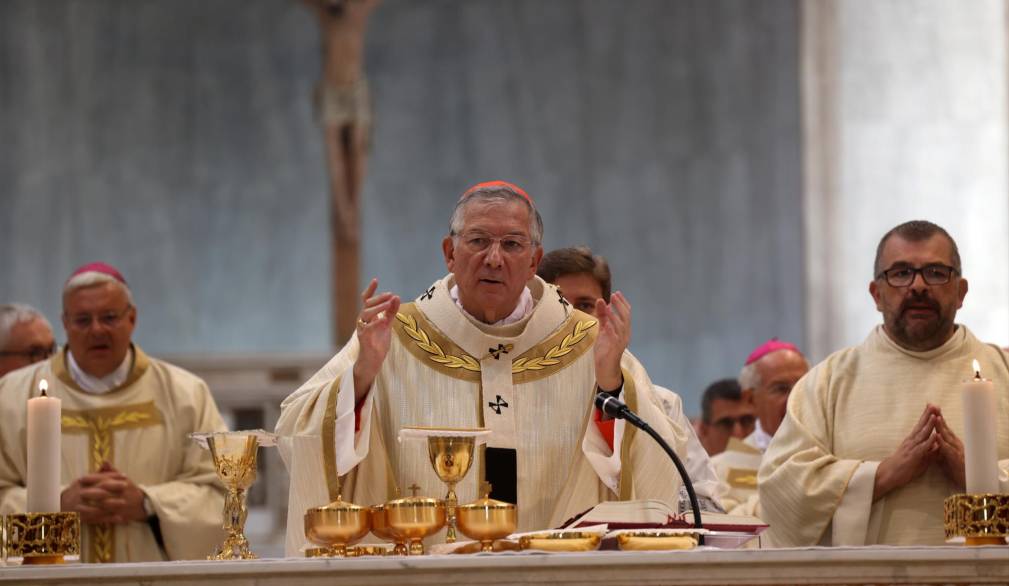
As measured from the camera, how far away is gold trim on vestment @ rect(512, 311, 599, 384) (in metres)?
4.71

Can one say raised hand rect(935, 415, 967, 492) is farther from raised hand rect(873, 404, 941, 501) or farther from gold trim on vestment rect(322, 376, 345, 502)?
gold trim on vestment rect(322, 376, 345, 502)

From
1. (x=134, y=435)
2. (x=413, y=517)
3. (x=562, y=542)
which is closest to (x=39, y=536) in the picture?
(x=413, y=517)

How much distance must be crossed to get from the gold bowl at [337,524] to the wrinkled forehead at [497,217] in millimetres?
1205

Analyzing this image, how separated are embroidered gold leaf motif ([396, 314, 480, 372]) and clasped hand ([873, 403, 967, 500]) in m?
1.25

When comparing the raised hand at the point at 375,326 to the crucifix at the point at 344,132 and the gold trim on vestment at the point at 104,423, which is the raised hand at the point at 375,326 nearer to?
the gold trim on vestment at the point at 104,423

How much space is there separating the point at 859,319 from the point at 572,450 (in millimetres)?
6209

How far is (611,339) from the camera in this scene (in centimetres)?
429

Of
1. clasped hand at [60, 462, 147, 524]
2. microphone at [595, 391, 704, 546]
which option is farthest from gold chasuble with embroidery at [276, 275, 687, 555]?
clasped hand at [60, 462, 147, 524]

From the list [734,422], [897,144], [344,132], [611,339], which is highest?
[344,132]

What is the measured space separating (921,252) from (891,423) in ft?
1.79

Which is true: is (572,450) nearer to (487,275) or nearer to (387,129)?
(487,275)

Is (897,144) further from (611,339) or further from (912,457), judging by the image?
(611,339)

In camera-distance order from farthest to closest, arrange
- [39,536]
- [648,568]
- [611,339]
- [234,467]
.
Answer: [611,339], [234,467], [39,536], [648,568]

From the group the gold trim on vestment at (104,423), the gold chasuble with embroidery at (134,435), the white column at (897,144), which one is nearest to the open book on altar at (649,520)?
the gold chasuble with embroidery at (134,435)
